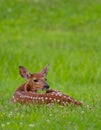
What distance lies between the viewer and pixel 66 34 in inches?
972

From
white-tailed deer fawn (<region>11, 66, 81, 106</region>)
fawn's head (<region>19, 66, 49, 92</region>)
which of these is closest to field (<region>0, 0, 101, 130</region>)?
white-tailed deer fawn (<region>11, 66, 81, 106</region>)

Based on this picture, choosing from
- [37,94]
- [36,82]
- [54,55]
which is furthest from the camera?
[54,55]

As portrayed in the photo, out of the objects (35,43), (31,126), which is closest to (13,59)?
(35,43)

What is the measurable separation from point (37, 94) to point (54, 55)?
954 cm

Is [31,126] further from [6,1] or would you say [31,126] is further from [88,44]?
[6,1]

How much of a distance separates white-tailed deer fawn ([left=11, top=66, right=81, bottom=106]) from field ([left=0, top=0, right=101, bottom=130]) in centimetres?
18

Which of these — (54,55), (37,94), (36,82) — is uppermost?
(54,55)

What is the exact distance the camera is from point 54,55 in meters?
20.3

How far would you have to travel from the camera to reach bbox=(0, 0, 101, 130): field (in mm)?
9656

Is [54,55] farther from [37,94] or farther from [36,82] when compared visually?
[37,94]

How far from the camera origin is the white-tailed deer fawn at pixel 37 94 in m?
10.6

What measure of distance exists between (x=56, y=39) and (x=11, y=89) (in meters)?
9.61

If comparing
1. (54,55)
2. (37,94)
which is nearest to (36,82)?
(37,94)

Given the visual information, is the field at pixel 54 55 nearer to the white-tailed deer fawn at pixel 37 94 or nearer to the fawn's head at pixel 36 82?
the white-tailed deer fawn at pixel 37 94
